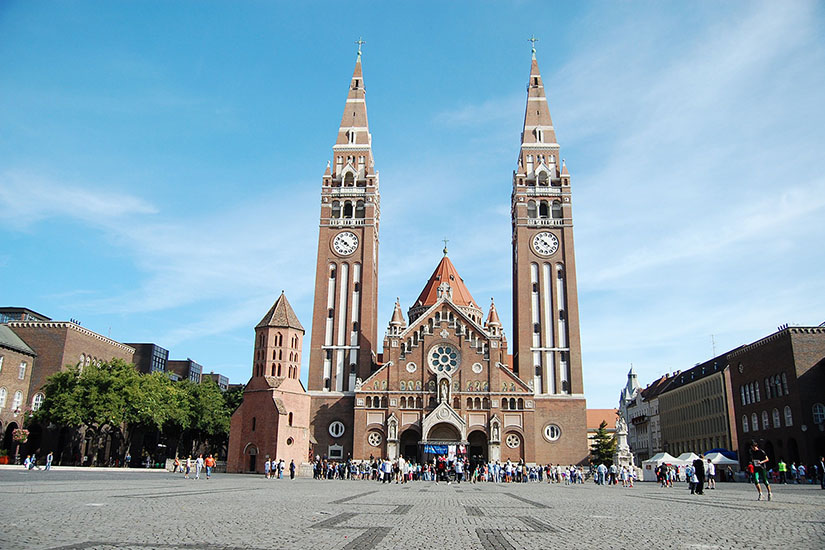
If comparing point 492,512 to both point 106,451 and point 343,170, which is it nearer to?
point 343,170

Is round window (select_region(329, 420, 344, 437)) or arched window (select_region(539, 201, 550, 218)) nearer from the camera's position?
round window (select_region(329, 420, 344, 437))

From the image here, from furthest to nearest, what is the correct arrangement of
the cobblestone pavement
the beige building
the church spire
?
the beige building
the church spire
the cobblestone pavement

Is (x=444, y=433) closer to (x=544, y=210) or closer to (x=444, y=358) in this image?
(x=444, y=358)

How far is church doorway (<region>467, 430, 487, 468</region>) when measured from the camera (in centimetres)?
5883

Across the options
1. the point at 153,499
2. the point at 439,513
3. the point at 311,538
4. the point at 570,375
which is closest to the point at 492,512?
the point at 439,513

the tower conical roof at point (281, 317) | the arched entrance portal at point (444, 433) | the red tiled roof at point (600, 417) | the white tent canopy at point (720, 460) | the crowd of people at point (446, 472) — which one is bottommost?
the crowd of people at point (446, 472)

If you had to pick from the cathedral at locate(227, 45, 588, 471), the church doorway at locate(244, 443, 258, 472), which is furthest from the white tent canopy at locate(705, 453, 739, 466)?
the church doorway at locate(244, 443, 258, 472)

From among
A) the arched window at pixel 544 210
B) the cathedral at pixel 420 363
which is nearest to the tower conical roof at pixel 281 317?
the cathedral at pixel 420 363

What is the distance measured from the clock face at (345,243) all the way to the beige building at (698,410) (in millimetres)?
43623

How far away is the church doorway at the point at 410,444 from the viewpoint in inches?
2318

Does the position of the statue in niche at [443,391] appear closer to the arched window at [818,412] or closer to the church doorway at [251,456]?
the church doorway at [251,456]

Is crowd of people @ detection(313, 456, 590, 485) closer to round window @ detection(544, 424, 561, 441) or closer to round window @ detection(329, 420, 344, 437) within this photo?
round window @ detection(544, 424, 561, 441)

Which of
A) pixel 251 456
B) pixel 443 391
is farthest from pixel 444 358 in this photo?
pixel 251 456

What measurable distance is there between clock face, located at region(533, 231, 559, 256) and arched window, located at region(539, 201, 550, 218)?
2041mm
